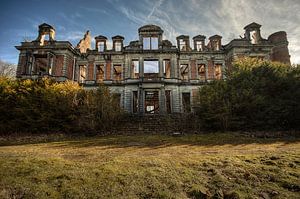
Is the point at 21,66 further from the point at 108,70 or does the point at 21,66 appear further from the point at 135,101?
the point at 135,101

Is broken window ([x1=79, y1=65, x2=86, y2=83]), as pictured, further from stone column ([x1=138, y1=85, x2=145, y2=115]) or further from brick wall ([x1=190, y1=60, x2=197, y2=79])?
brick wall ([x1=190, y1=60, x2=197, y2=79])

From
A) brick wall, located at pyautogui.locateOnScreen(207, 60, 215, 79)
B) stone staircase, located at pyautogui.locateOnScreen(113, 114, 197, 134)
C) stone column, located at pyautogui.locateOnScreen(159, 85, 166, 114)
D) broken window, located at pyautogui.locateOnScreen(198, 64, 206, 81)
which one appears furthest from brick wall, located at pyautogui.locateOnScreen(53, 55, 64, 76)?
brick wall, located at pyautogui.locateOnScreen(207, 60, 215, 79)

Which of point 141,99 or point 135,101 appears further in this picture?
point 135,101

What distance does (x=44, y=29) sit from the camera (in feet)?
85.4

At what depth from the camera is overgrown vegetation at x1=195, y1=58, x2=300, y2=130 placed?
13164 millimetres

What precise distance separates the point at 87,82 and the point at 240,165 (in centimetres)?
2313

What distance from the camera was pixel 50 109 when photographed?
14.0 m

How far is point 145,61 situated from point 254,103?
15765 millimetres

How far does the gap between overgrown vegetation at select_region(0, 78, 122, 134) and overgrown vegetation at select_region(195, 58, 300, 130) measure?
702 centimetres

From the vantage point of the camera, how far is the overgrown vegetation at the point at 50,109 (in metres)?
13.6

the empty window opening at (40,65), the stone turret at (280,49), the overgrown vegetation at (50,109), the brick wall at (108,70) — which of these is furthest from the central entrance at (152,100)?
the stone turret at (280,49)

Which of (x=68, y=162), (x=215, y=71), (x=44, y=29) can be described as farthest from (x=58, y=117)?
(x=215, y=71)

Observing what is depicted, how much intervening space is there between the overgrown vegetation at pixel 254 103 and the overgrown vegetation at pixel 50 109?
23.0 ft

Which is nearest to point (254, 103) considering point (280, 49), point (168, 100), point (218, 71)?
point (168, 100)
